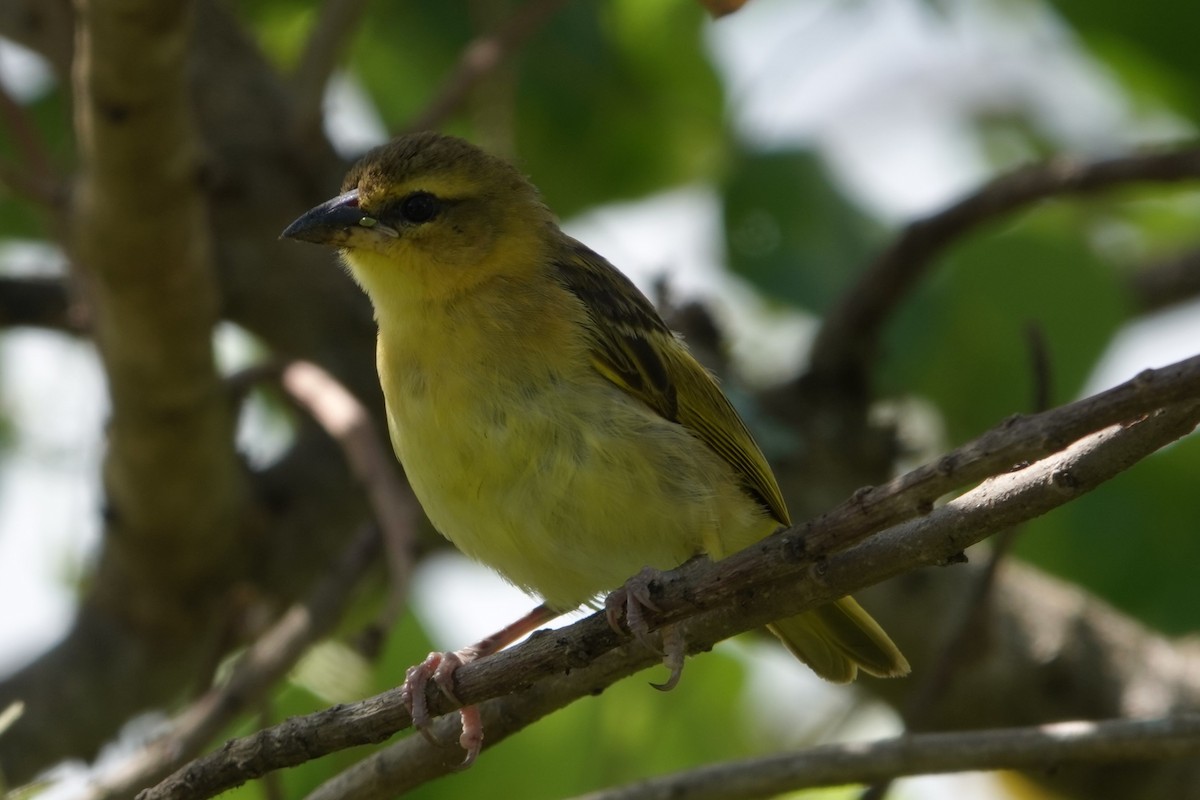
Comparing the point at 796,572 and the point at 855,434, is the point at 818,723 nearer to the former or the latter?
the point at 855,434

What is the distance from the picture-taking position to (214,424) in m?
4.66

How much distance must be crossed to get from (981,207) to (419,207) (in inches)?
74.5

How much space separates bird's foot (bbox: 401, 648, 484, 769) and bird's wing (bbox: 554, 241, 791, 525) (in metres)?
0.94

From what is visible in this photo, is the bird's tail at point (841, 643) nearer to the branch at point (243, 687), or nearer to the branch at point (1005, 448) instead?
the branch at point (243, 687)

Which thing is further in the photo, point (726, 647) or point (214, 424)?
point (726, 647)

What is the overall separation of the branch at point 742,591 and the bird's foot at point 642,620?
5 cm

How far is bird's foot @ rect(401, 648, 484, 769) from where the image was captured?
8.61 ft

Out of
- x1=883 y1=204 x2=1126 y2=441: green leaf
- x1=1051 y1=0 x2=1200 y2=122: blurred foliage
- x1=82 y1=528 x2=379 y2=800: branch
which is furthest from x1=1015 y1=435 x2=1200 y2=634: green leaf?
x1=82 y1=528 x2=379 y2=800: branch

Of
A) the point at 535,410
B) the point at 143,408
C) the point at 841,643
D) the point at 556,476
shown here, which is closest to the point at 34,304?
the point at 143,408

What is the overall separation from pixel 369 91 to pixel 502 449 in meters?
3.11

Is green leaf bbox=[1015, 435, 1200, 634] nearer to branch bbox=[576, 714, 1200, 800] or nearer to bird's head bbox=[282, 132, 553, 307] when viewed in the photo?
branch bbox=[576, 714, 1200, 800]

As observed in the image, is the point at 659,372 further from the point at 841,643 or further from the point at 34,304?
the point at 34,304

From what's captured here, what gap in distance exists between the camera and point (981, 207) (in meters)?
4.82

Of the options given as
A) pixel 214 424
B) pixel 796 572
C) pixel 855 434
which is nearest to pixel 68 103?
pixel 214 424
